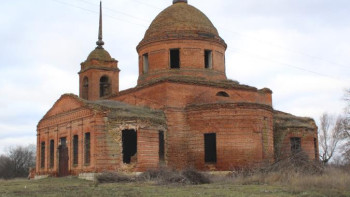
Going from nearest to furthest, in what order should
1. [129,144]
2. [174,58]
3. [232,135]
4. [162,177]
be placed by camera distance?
[162,177], [232,135], [129,144], [174,58]

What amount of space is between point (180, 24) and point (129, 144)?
27.4ft

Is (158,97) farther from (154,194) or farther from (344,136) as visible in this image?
(344,136)

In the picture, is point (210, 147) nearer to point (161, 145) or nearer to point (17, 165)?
point (161, 145)

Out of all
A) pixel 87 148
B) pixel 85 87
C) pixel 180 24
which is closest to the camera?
pixel 87 148

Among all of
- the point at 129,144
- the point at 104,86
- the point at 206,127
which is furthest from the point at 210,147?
the point at 104,86

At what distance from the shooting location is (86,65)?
33344 millimetres

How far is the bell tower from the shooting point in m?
32.5

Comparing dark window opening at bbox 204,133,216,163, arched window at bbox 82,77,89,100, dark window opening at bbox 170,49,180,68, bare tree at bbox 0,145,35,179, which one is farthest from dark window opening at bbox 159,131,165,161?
bare tree at bbox 0,145,35,179

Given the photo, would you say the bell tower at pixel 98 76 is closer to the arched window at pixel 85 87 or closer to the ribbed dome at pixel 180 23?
the arched window at pixel 85 87

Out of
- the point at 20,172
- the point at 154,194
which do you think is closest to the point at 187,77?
the point at 154,194

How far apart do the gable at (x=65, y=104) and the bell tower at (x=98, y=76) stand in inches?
213

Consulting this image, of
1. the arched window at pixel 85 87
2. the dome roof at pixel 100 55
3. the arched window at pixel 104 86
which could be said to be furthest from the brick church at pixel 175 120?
the dome roof at pixel 100 55

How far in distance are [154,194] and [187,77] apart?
13.5m

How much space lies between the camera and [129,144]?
79.8ft
